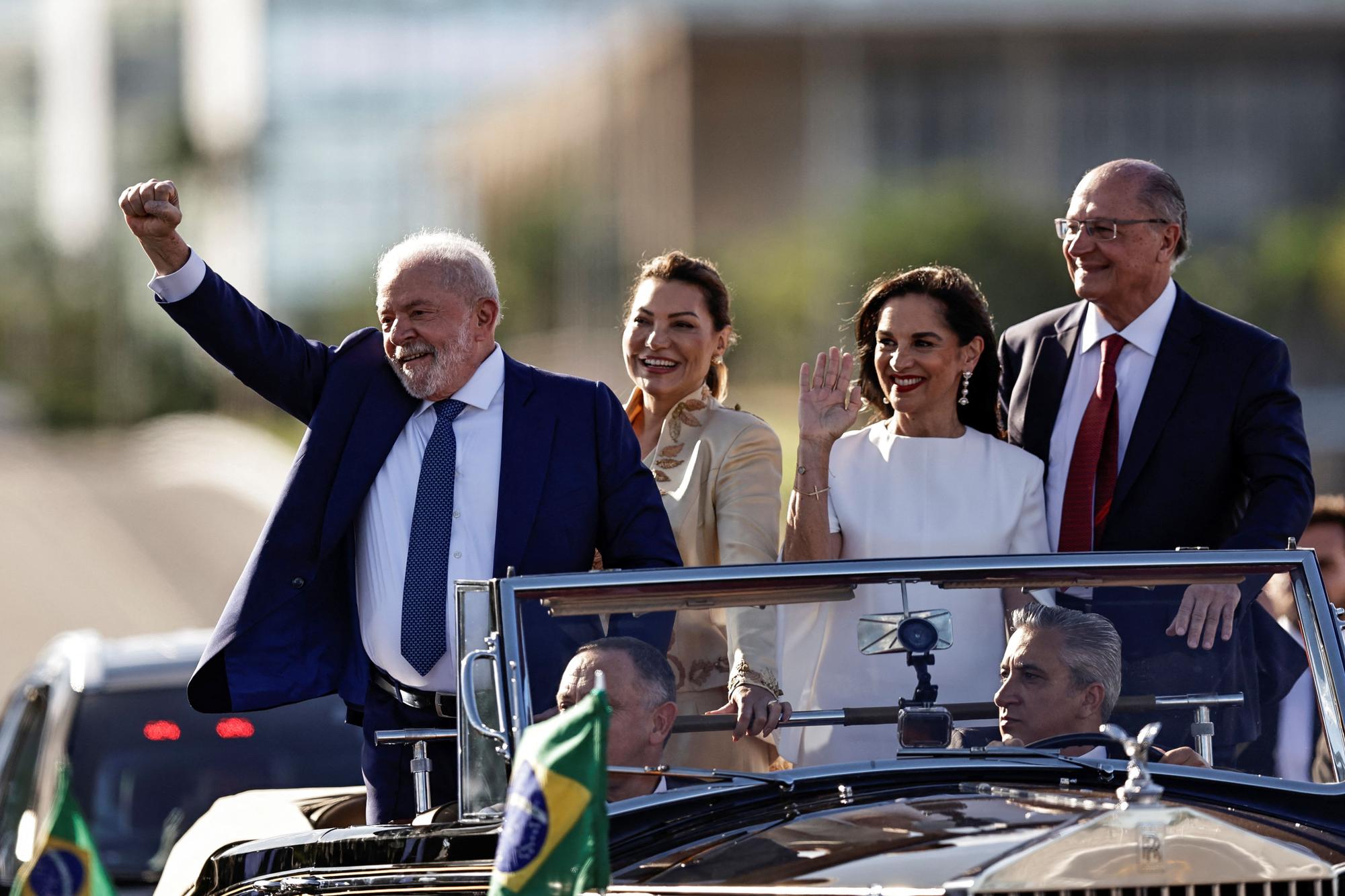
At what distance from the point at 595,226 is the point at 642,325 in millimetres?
57970

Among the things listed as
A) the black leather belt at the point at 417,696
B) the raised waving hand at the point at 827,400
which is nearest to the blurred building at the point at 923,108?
the raised waving hand at the point at 827,400

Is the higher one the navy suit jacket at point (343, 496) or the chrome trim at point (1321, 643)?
the navy suit jacket at point (343, 496)

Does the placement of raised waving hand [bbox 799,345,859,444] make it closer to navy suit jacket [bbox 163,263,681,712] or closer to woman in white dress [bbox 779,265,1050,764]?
woman in white dress [bbox 779,265,1050,764]

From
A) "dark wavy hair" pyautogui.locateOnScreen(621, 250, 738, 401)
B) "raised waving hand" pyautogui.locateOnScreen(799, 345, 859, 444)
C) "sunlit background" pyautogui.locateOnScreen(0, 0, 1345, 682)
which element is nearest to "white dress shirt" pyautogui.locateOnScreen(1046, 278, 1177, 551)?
"raised waving hand" pyautogui.locateOnScreen(799, 345, 859, 444)

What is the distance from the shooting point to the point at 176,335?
73.8 m

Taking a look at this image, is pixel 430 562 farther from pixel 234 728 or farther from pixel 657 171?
pixel 657 171

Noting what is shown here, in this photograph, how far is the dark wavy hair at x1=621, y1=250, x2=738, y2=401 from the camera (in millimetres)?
5590

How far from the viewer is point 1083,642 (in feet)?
13.5

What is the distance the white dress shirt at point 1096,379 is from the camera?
17.3 ft

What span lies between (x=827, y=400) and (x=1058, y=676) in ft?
3.66

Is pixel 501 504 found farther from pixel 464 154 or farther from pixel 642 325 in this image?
pixel 464 154

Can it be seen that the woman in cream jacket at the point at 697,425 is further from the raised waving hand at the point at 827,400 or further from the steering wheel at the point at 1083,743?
the steering wheel at the point at 1083,743

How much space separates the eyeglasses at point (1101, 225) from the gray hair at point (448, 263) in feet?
5.01

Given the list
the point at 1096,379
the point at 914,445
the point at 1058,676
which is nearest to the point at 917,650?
the point at 1058,676
